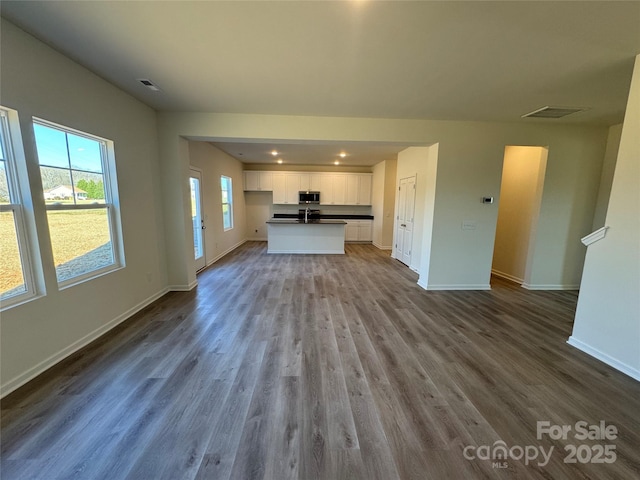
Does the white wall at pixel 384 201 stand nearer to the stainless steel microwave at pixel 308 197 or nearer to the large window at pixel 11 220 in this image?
the stainless steel microwave at pixel 308 197

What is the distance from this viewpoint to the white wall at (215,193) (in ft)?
17.0

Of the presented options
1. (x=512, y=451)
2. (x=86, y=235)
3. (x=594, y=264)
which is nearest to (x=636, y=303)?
(x=594, y=264)

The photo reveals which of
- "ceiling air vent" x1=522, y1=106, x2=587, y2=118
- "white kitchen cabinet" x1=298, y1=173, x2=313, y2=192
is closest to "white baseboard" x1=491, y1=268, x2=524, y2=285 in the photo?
"ceiling air vent" x1=522, y1=106, x2=587, y2=118

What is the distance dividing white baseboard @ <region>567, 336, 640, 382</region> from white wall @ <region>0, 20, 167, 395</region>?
192 inches

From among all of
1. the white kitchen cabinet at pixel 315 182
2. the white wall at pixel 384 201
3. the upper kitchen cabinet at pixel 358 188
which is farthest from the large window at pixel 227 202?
the white wall at pixel 384 201

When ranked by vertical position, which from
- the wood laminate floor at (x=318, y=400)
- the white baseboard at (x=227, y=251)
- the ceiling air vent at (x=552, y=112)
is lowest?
the wood laminate floor at (x=318, y=400)

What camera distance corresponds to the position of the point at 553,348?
2.48m

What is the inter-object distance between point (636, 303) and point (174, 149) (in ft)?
17.7

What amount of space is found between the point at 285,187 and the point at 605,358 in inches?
300

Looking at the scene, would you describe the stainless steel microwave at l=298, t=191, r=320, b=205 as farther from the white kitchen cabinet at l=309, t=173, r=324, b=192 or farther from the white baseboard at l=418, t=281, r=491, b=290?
the white baseboard at l=418, t=281, r=491, b=290

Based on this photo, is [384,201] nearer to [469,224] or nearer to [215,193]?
[469,224]

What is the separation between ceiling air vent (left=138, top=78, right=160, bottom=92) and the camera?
2.61 m

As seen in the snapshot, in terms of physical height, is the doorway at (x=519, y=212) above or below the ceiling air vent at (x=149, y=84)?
below

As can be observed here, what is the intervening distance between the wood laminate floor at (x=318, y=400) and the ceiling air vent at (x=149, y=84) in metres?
2.66
